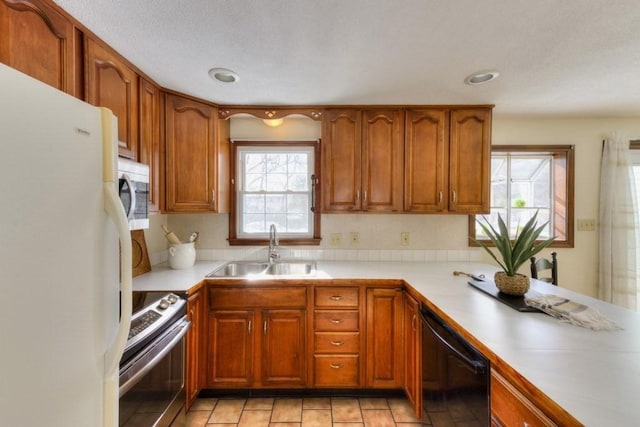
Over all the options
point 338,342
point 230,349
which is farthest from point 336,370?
point 230,349

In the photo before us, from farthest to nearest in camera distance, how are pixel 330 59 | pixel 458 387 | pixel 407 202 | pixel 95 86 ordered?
pixel 407 202, pixel 330 59, pixel 95 86, pixel 458 387

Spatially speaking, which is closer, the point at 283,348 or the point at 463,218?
the point at 283,348

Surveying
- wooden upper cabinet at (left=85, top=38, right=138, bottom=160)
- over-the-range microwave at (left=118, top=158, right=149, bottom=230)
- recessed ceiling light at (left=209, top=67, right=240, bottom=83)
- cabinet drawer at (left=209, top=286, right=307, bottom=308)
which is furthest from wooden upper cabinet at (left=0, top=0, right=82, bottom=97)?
cabinet drawer at (left=209, top=286, right=307, bottom=308)

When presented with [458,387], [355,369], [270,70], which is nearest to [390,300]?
[355,369]

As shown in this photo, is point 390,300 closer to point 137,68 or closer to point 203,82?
point 203,82

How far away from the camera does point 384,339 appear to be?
1.91m

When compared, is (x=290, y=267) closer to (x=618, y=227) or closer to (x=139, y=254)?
(x=139, y=254)

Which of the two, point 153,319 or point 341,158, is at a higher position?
point 341,158

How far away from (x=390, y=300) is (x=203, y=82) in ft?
6.68

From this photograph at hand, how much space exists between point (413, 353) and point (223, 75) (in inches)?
87.7

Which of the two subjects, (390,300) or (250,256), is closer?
(390,300)

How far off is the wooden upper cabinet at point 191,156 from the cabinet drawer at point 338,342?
1.32m

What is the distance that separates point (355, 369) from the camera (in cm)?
191

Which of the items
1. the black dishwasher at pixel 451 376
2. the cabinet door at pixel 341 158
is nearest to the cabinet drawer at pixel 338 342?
the black dishwasher at pixel 451 376
